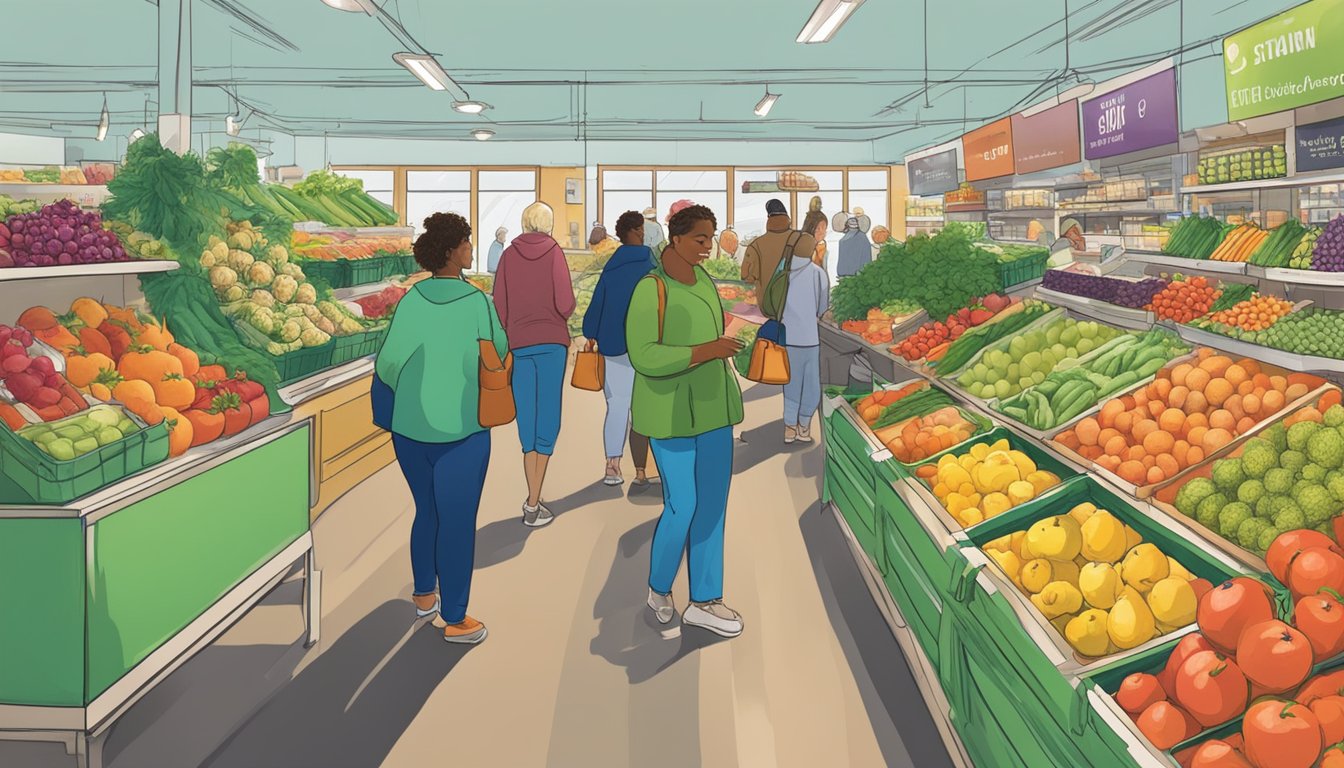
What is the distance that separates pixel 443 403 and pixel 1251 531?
256cm

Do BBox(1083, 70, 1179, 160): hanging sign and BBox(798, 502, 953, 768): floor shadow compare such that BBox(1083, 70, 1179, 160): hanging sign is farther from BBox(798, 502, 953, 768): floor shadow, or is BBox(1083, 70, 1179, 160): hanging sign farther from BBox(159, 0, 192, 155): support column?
BBox(159, 0, 192, 155): support column

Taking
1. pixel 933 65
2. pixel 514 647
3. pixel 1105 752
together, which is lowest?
pixel 514 647

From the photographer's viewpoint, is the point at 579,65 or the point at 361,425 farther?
the point at 579,65

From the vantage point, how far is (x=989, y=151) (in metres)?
11.6

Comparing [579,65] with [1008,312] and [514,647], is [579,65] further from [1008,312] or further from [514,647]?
[514,647]

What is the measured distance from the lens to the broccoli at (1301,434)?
9.00ft

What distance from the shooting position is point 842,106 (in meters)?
18.0

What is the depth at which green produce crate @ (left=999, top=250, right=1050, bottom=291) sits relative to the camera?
635 centimetres

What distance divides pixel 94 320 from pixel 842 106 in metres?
15.9

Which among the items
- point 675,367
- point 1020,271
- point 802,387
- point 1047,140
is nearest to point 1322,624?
point 675,367

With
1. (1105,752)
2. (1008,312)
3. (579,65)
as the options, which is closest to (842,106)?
(579,65)

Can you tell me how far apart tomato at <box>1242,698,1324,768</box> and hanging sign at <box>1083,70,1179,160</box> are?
6.86 metres

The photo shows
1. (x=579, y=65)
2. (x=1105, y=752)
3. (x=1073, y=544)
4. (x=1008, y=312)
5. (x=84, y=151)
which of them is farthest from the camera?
(x=84, y=151)

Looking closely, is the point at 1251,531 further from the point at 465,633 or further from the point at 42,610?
the point at 42,610
